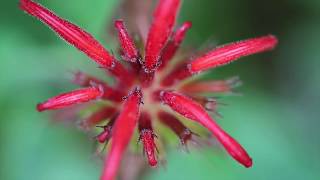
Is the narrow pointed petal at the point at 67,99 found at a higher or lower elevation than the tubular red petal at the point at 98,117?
lower

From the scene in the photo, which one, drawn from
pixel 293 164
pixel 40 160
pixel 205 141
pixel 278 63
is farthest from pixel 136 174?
pixel 278 63

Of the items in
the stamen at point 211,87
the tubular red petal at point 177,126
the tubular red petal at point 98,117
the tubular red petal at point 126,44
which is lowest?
the tubular red petal at point 177,126

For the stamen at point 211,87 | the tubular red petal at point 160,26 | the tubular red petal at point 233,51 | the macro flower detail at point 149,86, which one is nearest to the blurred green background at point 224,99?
the stamen at point 211,87

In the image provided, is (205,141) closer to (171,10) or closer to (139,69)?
(139,69)

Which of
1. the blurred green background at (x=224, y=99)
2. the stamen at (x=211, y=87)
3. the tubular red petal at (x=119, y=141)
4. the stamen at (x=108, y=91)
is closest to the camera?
the tubular red petal at (x=119, y=141)

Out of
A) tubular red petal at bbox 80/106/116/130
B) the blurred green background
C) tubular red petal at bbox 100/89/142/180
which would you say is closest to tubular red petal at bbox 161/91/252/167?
tubular red petal at bbox 100/89/142/180

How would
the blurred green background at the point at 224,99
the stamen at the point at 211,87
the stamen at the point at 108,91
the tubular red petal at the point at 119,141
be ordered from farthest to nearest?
the blurred green background at the point at 224,99, the stamen at the point at 211,87, the stamen at the point at 108,91, the tubular red petal at the point at 119,141

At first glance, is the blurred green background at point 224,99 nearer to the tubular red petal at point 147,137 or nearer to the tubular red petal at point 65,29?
the tubular red petal at point 147,137

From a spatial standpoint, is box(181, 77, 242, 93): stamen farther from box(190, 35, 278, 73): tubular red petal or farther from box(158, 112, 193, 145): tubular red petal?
box(190, 35, 278, 73): tubular red petal
